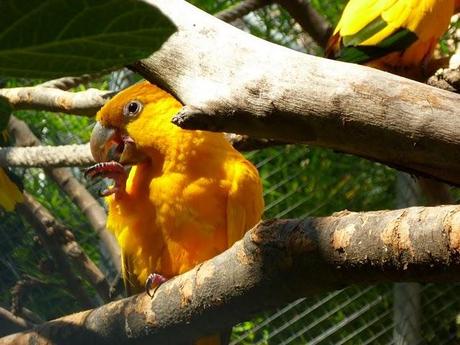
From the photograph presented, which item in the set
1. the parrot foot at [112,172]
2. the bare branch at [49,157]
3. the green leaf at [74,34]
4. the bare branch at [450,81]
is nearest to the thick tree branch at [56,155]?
the bare branch at [49,157]

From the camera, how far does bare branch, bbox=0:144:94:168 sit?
1.62 meters

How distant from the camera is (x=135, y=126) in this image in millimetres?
1320

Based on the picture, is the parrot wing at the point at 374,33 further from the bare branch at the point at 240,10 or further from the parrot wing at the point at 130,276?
the parrot wing at the point at 130,276

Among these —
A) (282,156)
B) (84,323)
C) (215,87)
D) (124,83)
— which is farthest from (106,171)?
(282,156)

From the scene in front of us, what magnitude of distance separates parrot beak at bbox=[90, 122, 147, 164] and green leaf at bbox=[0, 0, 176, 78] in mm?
1068

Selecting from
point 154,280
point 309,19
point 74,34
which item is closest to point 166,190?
point 154,280

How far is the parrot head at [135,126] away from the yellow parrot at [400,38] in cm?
52

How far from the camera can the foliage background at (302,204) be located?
2168 mm

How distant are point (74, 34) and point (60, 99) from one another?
1455 mm

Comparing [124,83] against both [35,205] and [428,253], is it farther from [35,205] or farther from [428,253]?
[428,253]

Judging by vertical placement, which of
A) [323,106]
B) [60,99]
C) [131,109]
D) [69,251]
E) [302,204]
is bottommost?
[302,204]

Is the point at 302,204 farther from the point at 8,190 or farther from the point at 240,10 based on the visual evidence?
the point at 8,190

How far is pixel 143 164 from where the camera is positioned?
131 cm

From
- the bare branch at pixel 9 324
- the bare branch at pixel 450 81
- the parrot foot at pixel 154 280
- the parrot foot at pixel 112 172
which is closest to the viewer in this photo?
the bare branch at pixel 450 81
